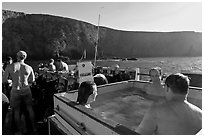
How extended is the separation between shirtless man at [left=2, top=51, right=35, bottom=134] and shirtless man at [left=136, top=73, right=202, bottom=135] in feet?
9.22

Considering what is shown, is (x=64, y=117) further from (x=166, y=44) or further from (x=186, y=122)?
(x=166, y=44)

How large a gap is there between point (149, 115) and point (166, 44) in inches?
4581

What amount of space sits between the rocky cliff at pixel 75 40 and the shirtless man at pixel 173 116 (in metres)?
68.6

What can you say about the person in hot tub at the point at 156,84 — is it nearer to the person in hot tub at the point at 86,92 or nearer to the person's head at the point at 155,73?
the person's head at the point at 155,73

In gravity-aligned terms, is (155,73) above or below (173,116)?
above

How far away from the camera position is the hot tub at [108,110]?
231 centimetres

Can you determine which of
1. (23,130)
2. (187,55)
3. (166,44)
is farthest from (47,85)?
(187,55)

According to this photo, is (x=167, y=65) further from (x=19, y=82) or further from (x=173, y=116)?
(x=173, y=116)

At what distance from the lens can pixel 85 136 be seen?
102 inches

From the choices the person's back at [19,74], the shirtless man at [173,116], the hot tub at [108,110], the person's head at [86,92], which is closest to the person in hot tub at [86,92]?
the person's head at [86,92]

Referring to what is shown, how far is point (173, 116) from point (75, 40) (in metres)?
89.6

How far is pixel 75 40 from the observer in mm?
89312

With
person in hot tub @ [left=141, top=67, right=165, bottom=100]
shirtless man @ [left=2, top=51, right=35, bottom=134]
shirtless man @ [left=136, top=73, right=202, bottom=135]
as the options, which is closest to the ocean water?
person in hot tub @ [left=141, top=67, right=165, bottom=100]

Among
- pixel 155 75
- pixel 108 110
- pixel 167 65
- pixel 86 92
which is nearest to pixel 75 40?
pixel 167 65
